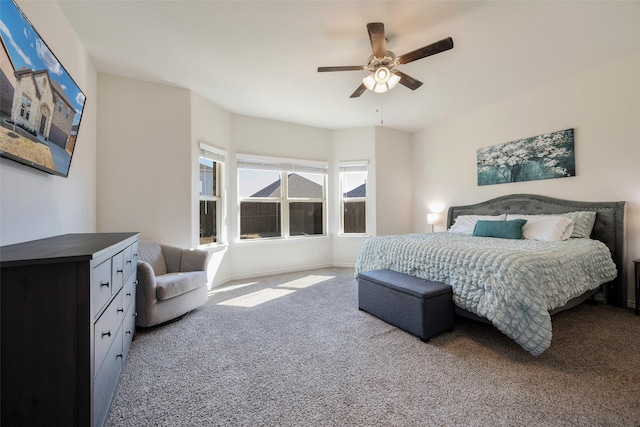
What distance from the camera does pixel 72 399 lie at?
1.04 metres

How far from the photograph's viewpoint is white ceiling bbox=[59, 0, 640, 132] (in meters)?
2.00

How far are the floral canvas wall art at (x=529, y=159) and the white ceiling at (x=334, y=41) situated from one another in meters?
0.73

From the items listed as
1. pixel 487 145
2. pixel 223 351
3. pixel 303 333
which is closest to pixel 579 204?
pixel 487 145

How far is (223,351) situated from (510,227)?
3.47 meters

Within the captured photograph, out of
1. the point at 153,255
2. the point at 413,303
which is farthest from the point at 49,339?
the point at 413,303

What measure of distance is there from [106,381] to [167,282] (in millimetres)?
1180

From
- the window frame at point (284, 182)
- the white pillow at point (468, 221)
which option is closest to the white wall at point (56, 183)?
the window frame at point (284, 182)

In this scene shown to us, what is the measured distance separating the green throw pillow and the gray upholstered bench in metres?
1.50

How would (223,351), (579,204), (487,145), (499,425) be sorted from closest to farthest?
(499,425) < (223,351) < (579,204) < (487,145)

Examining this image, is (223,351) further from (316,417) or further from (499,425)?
(499,425)

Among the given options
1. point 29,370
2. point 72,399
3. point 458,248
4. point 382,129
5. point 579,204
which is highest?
point 382,129

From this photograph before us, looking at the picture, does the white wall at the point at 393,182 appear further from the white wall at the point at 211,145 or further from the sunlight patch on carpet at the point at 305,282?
the white wall at the point at 211,145

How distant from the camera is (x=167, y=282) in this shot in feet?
7.93

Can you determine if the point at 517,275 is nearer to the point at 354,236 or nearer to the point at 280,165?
the point at 354,236
